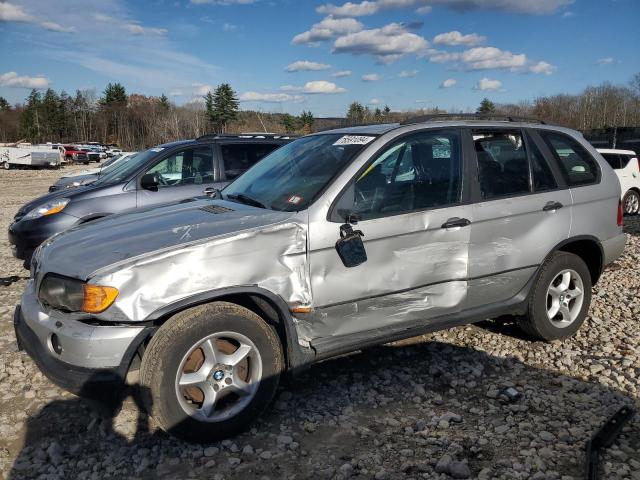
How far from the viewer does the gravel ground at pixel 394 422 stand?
306 centimetres

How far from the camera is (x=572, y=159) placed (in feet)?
15.8

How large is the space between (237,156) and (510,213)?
15.1ft

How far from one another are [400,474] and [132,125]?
10988 cm

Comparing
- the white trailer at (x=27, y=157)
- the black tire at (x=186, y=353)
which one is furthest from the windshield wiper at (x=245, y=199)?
the white trailer at (x=27, y=157)

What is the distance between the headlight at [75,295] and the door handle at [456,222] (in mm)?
2264

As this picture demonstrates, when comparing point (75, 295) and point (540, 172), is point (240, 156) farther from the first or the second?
point (75, 295)

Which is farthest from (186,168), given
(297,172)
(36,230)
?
(297,172)

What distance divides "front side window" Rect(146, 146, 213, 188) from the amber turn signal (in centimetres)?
454

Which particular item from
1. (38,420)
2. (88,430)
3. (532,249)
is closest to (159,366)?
(88,430)

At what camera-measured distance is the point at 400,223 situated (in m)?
3.76

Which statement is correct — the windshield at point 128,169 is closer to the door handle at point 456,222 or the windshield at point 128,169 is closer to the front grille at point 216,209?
the front grille at point 216,209

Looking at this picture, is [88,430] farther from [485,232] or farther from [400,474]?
[485,232]

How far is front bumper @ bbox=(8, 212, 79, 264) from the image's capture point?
6887 millimetres

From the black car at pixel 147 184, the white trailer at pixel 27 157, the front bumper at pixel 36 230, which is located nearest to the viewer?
the front bumper at pixel 36 230
